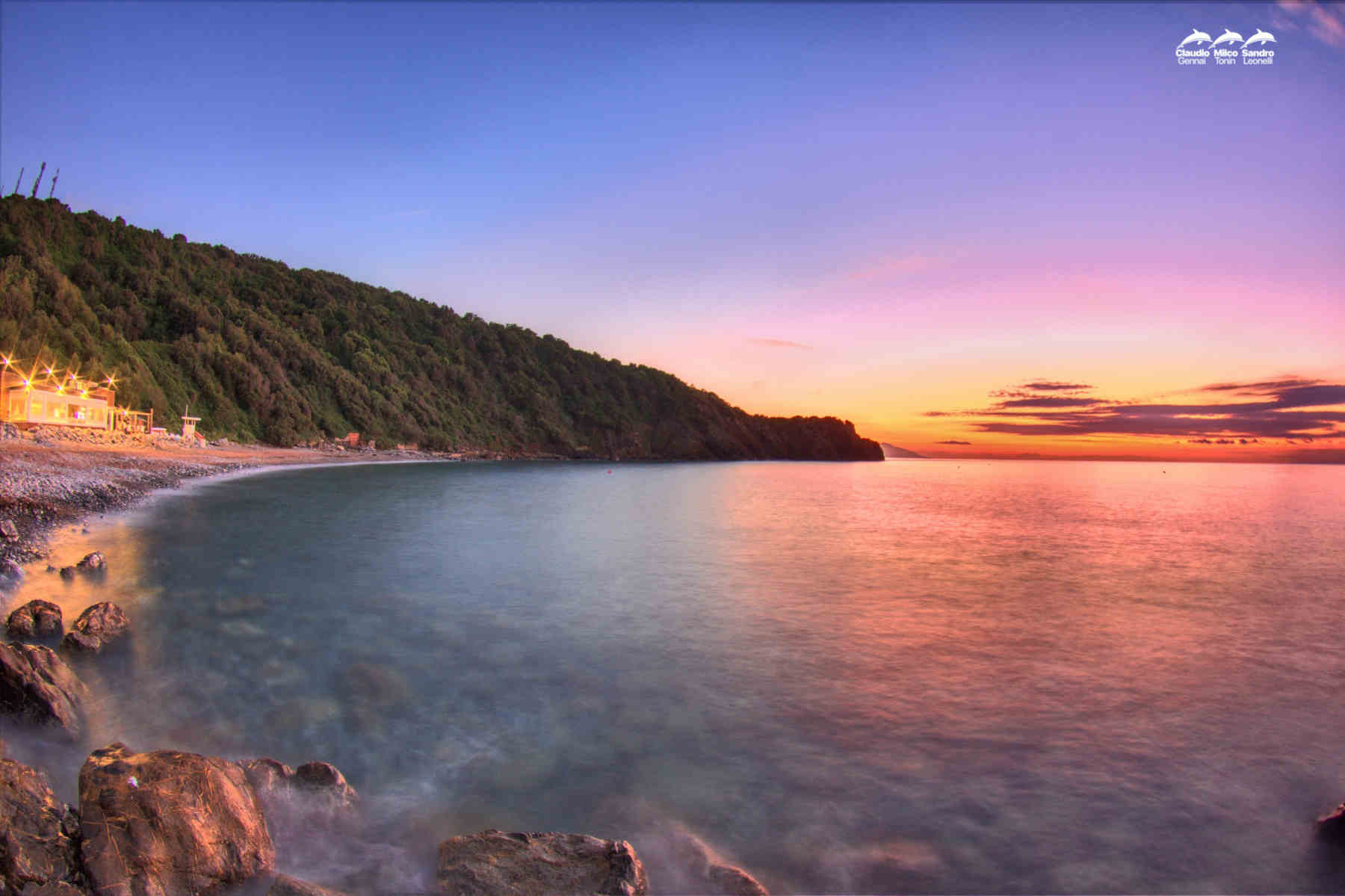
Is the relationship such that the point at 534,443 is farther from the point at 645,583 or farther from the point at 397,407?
the point at 645,583

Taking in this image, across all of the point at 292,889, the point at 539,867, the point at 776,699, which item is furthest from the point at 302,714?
the point at 776,699

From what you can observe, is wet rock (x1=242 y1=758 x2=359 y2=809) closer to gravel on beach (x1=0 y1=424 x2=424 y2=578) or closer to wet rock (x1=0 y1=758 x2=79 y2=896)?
wet rock (x1=0 y1=758 x2=79 y2=896)

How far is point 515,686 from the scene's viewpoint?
324 inches

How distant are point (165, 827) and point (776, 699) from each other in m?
6.04

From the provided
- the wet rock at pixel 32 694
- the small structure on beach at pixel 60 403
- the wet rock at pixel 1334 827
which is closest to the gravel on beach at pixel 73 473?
the small structure on beach at pixel 60 403

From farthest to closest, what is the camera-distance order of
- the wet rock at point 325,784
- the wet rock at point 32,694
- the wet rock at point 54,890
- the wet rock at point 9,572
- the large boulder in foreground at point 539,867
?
the wet rock at point 9,572
the wet rock at point 32,694
the wet rock at point 325,784
the large boulder in foreground at point 539,867
the wet rock at point 54,890

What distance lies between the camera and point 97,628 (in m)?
8.27

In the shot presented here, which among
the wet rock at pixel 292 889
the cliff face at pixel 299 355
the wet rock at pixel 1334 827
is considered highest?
the cliff face at pixel 299 355

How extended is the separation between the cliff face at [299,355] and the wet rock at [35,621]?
63.6 metres

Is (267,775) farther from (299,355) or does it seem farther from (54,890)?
(299,355)

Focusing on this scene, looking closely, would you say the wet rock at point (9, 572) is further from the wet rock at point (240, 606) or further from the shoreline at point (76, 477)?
the wet rock at point (240, 606)

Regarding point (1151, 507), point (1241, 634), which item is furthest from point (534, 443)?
point (1241, 634)

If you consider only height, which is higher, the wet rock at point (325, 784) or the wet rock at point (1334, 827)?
the wet rock at point (325, 784)

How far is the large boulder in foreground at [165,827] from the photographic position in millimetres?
3506
